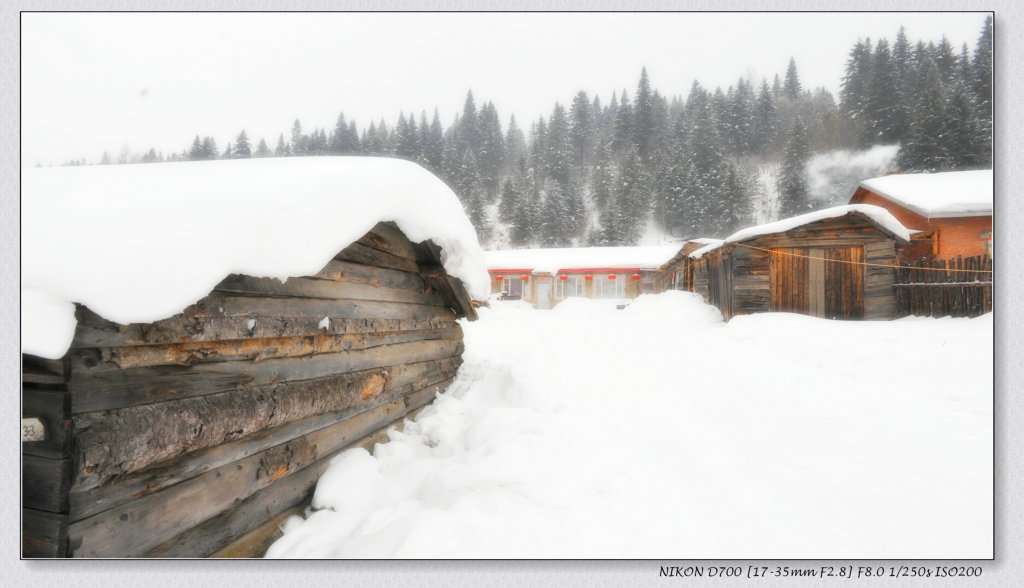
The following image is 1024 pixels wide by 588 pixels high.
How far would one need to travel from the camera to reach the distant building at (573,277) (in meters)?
30.9

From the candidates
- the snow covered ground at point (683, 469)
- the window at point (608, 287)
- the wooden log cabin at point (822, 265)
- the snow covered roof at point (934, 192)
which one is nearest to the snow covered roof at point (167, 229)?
the snow covered ground at point (683, 469)

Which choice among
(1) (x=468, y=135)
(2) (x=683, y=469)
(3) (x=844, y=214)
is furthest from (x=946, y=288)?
(1) (x=468, y=135)

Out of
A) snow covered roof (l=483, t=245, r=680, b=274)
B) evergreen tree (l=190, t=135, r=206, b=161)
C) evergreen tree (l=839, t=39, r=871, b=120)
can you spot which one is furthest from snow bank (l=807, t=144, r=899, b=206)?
evergreen tree (l=190, t=135, r=206, b=161)

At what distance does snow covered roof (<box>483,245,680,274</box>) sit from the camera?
31000 mm

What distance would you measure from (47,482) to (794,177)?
48763 millimetres

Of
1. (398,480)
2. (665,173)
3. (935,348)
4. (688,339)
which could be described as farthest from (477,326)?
(665,173)

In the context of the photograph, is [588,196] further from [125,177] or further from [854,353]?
[125,177]

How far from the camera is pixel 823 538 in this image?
235cm

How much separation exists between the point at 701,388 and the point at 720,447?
2.02 meters

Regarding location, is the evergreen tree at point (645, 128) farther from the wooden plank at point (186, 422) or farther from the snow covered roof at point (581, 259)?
the wooden plank at point (186, 422)

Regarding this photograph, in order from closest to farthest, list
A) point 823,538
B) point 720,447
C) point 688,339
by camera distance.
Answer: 1. point 823,538
2. point 720,447
3. point 688,339

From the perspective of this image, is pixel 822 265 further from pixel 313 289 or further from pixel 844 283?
pixel 313 289

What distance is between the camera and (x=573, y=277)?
104ft

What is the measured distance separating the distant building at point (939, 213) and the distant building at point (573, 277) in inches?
572
